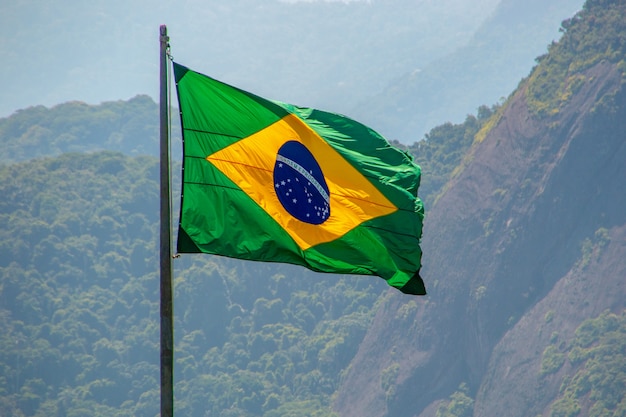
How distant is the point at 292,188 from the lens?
1816 cm

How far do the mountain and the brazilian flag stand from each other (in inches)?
5308

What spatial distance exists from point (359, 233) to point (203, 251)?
2.58m

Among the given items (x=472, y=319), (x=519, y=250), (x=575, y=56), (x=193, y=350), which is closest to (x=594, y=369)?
(x=472, y=319)

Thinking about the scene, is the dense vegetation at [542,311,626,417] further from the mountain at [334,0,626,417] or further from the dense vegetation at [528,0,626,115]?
the dense vegetation at [528,0,626,115]

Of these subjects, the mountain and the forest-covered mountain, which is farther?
the mountain

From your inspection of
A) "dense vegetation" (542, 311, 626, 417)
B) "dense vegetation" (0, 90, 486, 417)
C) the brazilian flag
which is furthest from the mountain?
the brazilian flag

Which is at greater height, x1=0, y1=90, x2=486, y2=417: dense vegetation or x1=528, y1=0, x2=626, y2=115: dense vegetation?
x1=528, y1=0, x2=626, y2=115: dense vegetation

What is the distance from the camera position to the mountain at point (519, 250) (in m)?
158

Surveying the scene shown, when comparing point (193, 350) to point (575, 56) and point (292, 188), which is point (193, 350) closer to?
point (575, 56)

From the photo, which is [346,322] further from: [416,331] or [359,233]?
[359,233]

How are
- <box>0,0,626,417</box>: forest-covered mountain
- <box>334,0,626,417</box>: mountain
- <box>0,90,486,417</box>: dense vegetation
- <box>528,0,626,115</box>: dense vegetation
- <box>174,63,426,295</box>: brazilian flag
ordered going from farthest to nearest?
1. <box>0,90,486,417</box>: dense vegetation
2. <box>528,0,626,115</box>: dense vegetation
3. <box>334,0,626,417</box>: mountain
4. <box>0,0,626,417</box>: forest-covered mountain
5. <box>174,63,426,295</box>: brazilian flag

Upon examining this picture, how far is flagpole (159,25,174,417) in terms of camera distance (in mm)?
15523

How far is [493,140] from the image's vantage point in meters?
181

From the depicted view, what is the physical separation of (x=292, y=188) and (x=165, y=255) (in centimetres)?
297
